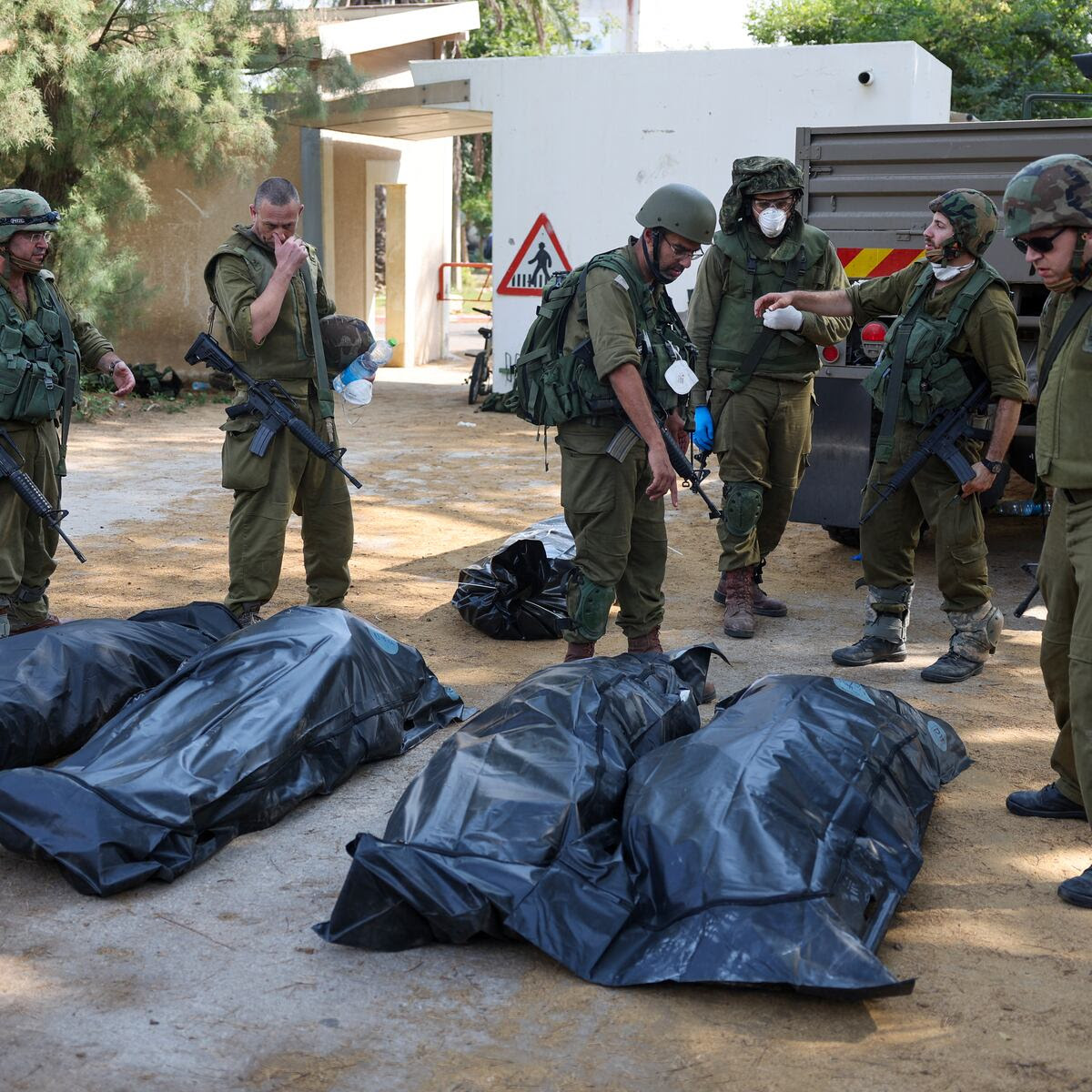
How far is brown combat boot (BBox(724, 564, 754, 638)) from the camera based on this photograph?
5.82 meters

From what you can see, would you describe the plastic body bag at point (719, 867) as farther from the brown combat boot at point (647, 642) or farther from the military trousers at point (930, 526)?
the military trousers at point (930, 526)

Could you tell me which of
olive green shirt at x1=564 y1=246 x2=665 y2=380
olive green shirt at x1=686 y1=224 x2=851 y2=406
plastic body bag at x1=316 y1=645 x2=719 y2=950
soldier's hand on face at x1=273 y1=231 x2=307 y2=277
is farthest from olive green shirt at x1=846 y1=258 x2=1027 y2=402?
soldier's hand on face at x1=273 y1=231 x2=307 y2=277

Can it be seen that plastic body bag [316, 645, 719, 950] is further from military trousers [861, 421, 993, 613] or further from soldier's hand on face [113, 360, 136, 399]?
soldier's hand on face [113, 360, 136, 399]

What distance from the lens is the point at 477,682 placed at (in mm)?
5137

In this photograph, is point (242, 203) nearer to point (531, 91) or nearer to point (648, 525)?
point (531, 91)

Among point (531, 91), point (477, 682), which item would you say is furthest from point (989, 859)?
point (531, 91)

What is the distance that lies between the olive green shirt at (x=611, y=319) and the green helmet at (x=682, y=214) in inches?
7.2

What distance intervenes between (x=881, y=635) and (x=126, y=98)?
960 cm

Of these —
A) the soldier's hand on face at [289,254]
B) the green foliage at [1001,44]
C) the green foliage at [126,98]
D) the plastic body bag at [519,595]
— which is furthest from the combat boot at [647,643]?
the green foliage at [1001,44]

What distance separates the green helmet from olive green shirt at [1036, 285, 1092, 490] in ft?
4.08

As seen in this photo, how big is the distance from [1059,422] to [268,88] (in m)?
11.3

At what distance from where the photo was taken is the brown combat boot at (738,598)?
5824mm

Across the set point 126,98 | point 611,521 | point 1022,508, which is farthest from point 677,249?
point 126,98

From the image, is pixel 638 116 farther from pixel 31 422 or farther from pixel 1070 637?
pixel 1070 637
